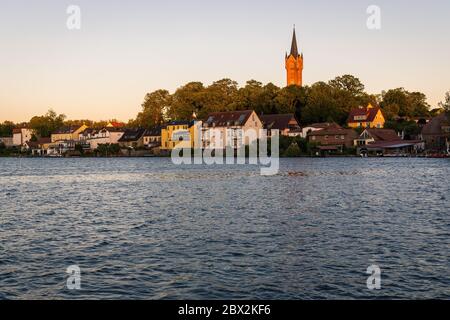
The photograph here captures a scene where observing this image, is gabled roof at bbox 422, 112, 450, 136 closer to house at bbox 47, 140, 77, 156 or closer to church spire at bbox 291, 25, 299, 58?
church spire at bbox 291, 25, 299, 58

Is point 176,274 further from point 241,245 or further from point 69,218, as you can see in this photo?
point 69,218

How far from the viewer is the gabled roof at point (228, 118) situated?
12450 cm

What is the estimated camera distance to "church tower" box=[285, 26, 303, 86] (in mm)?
190875

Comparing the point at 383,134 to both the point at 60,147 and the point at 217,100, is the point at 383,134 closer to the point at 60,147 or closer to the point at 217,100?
the point at 217,100

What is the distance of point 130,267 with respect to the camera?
16953 mm

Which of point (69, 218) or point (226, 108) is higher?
point (226, 108)

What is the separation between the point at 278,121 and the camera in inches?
5017

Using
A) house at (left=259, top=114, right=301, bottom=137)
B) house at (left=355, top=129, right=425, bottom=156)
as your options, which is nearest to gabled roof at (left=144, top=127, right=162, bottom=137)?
house at (left=259, top=114, right=301, bottom=137)

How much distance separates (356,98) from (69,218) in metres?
126

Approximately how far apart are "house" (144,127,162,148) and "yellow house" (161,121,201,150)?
4.95 meters

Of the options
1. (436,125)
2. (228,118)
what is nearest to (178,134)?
(228,118)

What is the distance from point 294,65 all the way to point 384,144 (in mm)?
83146
